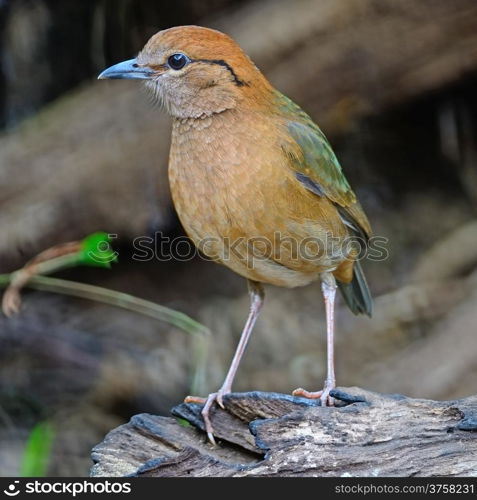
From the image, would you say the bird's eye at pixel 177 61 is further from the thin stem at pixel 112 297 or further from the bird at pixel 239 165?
the thin stem at pixel 112 297

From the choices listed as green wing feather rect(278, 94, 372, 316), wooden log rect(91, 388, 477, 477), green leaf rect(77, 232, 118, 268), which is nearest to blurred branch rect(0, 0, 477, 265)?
green leaf rect(77, 232, 118, 268)

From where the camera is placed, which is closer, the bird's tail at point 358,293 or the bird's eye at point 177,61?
the bird's eye at point 177,61

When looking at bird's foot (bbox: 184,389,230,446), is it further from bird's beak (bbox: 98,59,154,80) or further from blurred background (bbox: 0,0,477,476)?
blurred background (bbox: 0,0,477,476)

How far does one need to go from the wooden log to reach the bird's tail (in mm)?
1327

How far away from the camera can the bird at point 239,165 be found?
4816 mm

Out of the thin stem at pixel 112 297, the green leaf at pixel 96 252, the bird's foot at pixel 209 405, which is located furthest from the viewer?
the thin stem at pixel 112 297

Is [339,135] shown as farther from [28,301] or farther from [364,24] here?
[28,301]

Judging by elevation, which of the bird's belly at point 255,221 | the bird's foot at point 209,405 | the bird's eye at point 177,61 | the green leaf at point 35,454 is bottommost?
the bird's foot at point 209,405

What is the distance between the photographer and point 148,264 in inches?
313

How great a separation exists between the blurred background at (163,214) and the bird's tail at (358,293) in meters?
1.02

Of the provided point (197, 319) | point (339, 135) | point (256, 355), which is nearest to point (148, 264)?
point (197, 319)

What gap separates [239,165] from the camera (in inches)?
190

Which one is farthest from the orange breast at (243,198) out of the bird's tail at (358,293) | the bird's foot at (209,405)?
the bird's tail at (358,293)
